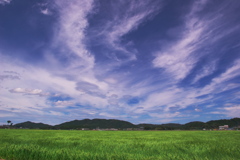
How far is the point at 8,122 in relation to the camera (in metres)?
198

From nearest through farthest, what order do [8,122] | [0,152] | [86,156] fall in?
[86,156]
[0,152]
[8,122]

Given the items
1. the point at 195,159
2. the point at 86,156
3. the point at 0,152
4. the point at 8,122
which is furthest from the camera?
the point at 8,122

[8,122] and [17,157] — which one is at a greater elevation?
[8,122]

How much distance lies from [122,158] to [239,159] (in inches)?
154

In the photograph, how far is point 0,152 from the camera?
6.21m

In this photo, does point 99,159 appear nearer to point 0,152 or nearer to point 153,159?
point 153,159

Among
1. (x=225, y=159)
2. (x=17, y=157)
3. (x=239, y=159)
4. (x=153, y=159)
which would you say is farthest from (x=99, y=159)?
(x=239, y=159)

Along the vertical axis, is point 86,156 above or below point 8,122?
below

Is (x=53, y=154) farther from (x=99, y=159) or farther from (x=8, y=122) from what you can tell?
(x=8, y=122)

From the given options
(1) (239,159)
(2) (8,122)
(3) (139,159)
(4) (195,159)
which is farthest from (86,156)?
(2) (8,122)

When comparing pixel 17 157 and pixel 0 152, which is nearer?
pixel 17 157

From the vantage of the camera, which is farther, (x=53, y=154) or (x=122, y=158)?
(x=53, y=154)

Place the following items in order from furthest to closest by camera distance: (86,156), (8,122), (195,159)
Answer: (8,122), (86,156), (195,159)

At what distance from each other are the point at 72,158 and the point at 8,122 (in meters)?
245
